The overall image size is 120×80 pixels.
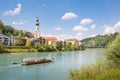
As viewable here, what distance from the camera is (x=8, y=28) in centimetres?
13738

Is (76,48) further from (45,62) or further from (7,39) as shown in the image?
(45,62)

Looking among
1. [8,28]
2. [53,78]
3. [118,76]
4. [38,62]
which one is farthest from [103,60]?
[8,28]

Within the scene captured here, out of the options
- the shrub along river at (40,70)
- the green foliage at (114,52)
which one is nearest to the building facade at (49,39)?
the shrub along river at (40,70)

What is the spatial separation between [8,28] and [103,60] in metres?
119

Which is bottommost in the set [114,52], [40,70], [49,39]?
[40,70]

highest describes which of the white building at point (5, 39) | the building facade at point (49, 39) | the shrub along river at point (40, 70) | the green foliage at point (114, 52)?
the building facade at point (49, 39)

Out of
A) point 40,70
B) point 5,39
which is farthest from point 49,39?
point 40,70

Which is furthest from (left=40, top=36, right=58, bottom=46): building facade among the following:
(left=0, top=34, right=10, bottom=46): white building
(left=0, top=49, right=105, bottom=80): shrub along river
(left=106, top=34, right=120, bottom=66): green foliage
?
(left=106, top=34, right=120, bottom=66): green foliage

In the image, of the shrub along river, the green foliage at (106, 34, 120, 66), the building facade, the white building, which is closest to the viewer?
the green foliage at (106, 34, 120, 66)

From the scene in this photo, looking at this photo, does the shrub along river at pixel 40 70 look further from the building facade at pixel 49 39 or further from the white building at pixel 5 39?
the building facade at pixel 49 39

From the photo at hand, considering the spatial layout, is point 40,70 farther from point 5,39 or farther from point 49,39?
point 49,39

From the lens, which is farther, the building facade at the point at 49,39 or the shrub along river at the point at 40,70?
the building facade at the point at 49,39

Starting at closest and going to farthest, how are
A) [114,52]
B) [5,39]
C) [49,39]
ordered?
[114,52]
[5,39]
[49,39]

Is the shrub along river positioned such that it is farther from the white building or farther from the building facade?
the building facade
